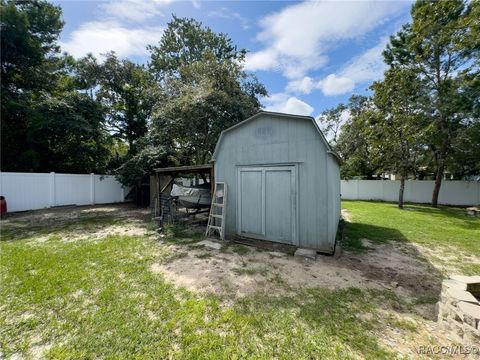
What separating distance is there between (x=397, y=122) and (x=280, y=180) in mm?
11201

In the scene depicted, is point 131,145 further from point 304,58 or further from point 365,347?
point 365,347

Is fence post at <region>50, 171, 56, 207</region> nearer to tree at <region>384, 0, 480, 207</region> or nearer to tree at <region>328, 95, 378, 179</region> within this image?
tree at <region>328, 95, 378, 179</region>

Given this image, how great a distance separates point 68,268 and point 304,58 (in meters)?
11.2

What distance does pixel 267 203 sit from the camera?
5480 millimetres

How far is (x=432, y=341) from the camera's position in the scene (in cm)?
223

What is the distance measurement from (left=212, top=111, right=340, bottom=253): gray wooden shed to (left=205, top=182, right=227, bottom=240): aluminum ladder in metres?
0.19

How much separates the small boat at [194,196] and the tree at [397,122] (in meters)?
11.5

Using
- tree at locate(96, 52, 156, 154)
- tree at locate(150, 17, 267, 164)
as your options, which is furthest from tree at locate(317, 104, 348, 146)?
tree at locate(96, 52, 156, 154)

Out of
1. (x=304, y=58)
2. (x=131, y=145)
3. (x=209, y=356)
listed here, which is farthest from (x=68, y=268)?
(x=131, y=145)

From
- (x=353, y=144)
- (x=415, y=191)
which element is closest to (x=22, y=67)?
(x=353, y=144)

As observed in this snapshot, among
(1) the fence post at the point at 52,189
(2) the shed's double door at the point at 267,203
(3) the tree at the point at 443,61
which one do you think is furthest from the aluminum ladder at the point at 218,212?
(3) the tree at the point at 443,61

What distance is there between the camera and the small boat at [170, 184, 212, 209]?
7793mm

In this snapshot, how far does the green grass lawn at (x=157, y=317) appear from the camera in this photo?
6.95ft

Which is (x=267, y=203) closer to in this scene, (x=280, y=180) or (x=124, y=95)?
(x=280, y=180)
